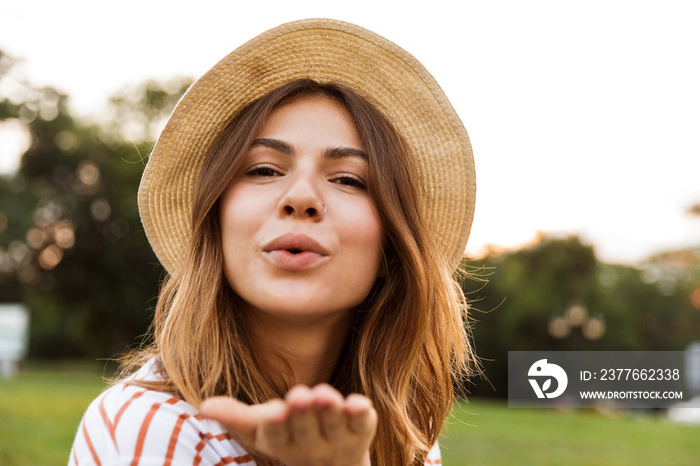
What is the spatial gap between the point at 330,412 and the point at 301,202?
900 millimetres

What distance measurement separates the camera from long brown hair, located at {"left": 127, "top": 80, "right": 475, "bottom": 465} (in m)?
1.93

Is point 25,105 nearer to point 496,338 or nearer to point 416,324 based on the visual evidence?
point 496,338

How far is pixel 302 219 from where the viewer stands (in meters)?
1.83

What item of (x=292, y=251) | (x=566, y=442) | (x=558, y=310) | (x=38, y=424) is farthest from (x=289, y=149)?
(x=558, y=310)

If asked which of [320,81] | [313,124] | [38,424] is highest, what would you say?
[320,81]

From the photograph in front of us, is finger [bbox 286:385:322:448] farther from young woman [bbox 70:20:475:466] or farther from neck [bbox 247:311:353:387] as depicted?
neck [bbox 247:311:353:387]

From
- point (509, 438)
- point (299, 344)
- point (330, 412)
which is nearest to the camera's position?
point (330, 412)

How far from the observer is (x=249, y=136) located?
2.06 metres

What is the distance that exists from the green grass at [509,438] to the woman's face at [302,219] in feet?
20.7

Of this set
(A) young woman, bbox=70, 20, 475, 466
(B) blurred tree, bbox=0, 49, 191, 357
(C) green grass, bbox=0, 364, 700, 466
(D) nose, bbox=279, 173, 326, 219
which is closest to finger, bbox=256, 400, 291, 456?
(A) young woman, bbox=70, 20, 475, 466

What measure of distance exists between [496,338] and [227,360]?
116ft

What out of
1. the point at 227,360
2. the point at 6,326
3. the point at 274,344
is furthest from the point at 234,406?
the point at 6,326

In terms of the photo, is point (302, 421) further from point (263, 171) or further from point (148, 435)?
point (263, 171)

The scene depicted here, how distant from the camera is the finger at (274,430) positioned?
997 millimetres
